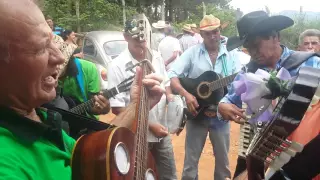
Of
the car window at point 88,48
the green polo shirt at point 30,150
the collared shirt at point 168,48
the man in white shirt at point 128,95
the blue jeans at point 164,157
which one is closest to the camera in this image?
the green polo shirt at point 30,150

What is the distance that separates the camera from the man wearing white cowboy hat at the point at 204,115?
15.1 feet

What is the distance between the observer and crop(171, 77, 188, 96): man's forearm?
469 cm

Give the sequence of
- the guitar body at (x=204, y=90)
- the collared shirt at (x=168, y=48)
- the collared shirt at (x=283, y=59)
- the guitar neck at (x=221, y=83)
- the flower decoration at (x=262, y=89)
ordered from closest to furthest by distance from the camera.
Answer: the flower decoration at (x=262, y=89)
the collared shirt at (x=283, y=59)
the guitar neck at (x=221, y=83)
the guitar body at (x=204, y=90)
the collared shirt at (x=168, y=48)

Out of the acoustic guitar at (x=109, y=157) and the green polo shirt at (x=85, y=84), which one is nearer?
the acoustic guitar at (x=109, y=157)

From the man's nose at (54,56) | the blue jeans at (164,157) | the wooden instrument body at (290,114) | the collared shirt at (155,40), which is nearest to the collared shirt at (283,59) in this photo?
the wooden instrument body at (290,114)

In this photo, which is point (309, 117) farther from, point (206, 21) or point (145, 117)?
point (206, 21)

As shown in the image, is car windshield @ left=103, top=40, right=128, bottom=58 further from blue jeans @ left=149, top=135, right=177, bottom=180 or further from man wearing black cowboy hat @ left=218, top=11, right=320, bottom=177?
man wearing black cowboy hat @ left=218, top=11, right=320, bottom=177

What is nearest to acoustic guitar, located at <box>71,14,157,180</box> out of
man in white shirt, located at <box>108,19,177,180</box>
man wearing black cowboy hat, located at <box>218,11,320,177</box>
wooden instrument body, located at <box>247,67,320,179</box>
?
wooden instrument body, located at <box>247,67,320,179</box>

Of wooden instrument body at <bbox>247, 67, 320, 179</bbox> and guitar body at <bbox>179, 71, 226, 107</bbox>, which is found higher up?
wooden instrument body at <bbox>247, 67, 320, 179</bbox>

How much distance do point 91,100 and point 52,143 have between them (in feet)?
7.70

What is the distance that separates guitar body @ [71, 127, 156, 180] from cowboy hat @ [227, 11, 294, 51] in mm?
1919

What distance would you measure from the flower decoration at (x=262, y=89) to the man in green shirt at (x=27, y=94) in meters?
1.01

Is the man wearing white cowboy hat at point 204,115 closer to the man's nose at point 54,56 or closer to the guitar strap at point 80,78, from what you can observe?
the guitar strap at point 80,78

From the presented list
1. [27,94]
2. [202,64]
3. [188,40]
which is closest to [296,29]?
[188,40]
